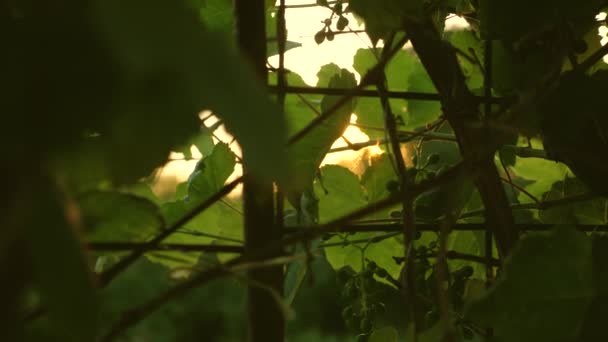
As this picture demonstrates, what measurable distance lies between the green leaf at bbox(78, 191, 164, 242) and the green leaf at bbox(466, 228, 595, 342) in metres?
0.18

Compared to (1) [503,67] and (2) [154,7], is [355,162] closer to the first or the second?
(1) [503,67]

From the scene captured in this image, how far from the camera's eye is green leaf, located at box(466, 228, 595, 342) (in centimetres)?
49

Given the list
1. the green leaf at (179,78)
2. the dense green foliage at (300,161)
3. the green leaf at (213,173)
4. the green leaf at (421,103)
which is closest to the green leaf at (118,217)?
the dense green foliage at (300,161)

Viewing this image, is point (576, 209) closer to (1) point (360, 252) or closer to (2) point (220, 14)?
(1) point (360, 252)

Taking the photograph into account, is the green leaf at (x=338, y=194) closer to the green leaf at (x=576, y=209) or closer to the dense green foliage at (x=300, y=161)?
the dense green foliage at (x=300, y=161)

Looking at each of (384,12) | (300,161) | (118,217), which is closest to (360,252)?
(300,161)

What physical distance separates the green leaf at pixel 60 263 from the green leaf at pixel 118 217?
88 millimetres

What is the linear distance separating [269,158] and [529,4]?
442 mm

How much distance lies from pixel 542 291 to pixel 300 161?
9.1 inches

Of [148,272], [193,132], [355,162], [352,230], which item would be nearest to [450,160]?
[355,162]

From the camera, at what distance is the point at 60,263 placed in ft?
0.78

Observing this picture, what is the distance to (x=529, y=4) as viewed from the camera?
597 mm

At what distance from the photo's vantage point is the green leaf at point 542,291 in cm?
49

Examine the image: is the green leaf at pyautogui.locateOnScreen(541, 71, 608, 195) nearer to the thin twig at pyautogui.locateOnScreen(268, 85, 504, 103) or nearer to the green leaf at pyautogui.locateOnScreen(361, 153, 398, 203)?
the thin twig at pyautogui.locateOnScreen(268, 85, 504, 103)
